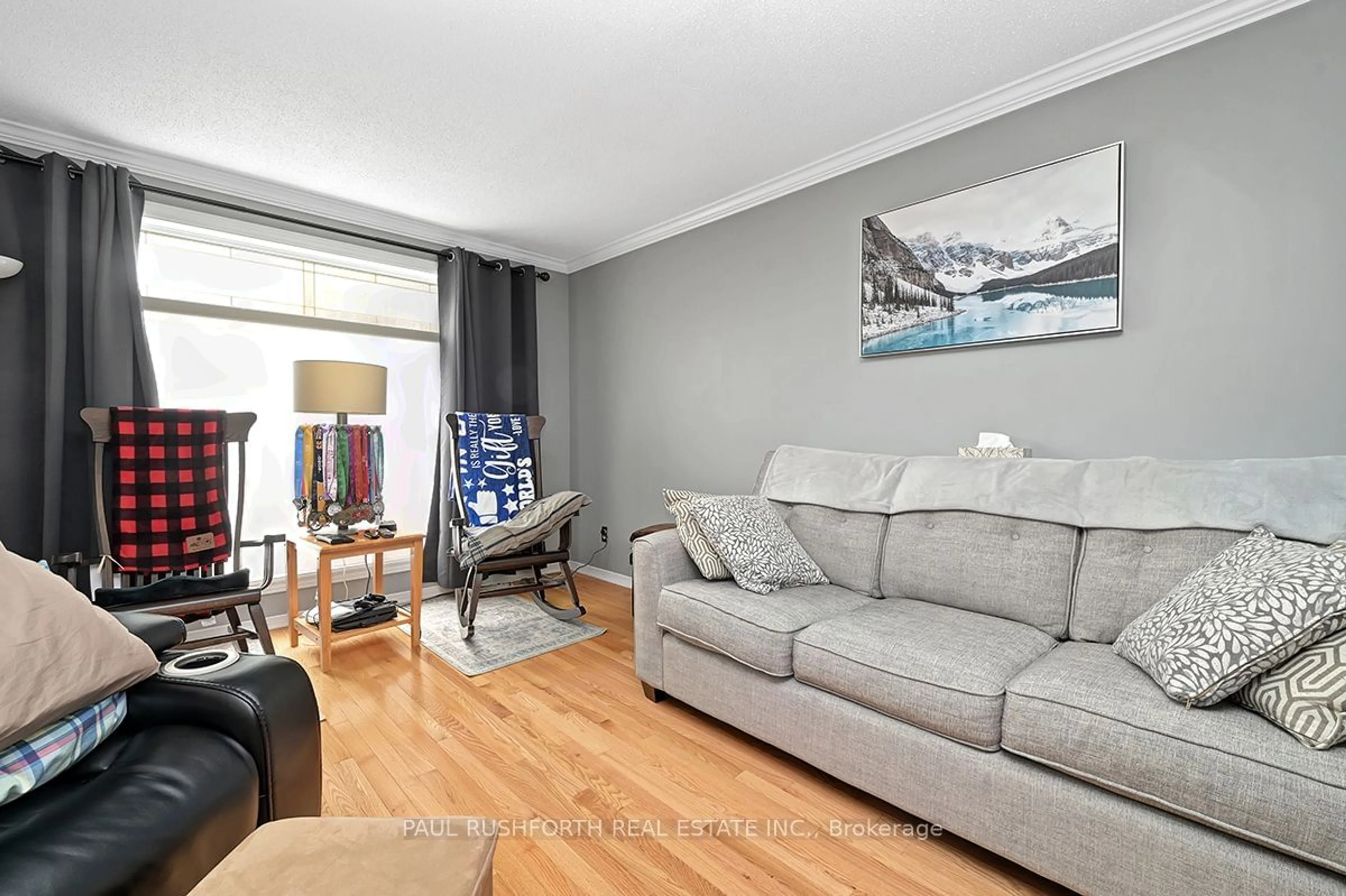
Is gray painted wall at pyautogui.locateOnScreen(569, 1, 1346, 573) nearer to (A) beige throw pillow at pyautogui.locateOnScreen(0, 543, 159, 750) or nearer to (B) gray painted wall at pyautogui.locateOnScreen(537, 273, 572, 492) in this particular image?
(B) gray painted wall at pyautogui.locateOnScreen(537, 273, 572, 492)

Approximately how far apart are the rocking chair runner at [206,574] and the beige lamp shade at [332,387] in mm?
240

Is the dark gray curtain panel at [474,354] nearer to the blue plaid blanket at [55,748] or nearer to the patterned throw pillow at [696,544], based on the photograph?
the patterned throw pillow at [696,544]

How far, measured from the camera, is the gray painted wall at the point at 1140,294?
1.86m

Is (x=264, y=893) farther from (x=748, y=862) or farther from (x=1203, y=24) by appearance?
(x=1203, y=24)

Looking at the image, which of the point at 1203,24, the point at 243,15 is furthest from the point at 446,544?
the point at 1203,24

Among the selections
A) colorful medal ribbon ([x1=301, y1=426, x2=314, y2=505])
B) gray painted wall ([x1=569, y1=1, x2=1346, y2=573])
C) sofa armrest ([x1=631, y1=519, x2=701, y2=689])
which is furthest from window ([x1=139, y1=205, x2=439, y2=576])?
gray painted wall ([x1=569, y1=1, x2=1346, y2=573])

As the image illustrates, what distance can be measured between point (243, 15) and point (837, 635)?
2753mm

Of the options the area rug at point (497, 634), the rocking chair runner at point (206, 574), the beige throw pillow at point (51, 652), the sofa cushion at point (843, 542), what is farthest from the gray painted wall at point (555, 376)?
the beige throw pillow at point (51, 652)

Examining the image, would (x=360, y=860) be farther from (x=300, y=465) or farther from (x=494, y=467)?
(x=494, y=467)

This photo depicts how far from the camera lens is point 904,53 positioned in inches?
85.0

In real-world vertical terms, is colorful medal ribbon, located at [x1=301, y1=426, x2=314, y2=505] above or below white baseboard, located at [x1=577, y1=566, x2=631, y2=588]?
above

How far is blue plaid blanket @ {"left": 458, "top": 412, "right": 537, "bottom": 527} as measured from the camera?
3596mm

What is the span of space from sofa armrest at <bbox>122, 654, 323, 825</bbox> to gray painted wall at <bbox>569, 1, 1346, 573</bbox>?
2.52 metres

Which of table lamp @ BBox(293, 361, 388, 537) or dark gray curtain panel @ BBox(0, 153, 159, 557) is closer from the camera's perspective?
dark gray curtain panel @ BBox(0, 153, 159, 557)
